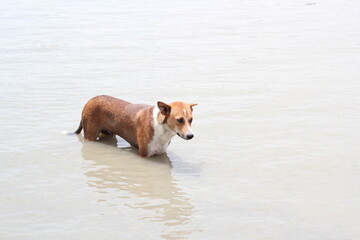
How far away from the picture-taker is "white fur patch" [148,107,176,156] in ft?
25.1

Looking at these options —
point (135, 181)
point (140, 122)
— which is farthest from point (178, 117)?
point (135, 181)

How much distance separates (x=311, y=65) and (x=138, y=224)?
7262 millimetres

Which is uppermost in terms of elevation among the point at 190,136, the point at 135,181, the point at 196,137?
the point at 190,136

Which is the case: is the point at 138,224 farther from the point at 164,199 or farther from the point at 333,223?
the point at 333,223

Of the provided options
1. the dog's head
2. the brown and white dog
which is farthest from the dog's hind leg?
the dog's head

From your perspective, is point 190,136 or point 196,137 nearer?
point 190,136

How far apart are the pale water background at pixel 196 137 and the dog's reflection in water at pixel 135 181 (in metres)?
0.02

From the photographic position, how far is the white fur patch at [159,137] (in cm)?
766

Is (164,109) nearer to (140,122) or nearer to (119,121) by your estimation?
(140,122)

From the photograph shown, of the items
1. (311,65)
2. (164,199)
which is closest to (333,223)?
(164,199)

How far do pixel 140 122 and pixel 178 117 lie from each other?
734mm

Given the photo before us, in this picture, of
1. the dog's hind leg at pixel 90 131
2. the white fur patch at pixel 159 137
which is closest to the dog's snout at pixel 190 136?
Answer: the white fur patch at pixel 159 137

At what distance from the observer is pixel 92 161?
25.9 feet

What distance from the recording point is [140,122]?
791cm
